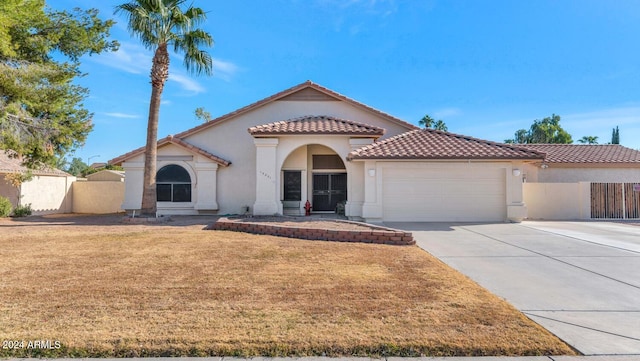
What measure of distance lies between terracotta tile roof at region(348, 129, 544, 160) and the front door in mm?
3490

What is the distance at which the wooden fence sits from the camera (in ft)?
57.1

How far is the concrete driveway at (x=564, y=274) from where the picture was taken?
4266 millimetres

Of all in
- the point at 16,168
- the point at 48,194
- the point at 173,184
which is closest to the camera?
the point at 173,184

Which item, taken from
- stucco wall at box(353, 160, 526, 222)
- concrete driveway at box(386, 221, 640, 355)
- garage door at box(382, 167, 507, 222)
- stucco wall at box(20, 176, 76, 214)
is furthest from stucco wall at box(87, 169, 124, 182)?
concrete driveway at box(386, 221, 640, 355)

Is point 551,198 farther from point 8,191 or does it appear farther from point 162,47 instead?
point 8,191

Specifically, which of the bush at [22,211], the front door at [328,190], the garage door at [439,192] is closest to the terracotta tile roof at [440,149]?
the garage door at [439,192]

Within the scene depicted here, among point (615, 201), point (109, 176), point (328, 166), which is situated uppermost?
point (328, 166)

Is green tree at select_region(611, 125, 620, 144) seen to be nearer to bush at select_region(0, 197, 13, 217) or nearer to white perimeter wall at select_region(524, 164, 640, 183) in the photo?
white perimeter wall at select_region(524, 164, 640, 183)

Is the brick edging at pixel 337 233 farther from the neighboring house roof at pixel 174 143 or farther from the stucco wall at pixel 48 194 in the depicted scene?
the stucco wall at pixel 48 194

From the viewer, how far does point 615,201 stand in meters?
17.5

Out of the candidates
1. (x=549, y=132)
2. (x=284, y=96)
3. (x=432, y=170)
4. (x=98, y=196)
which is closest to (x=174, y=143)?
(x=284, y=96)

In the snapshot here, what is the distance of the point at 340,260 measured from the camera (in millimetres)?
7707

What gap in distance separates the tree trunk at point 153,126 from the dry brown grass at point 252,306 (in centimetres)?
703

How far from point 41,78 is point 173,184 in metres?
7.12
